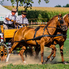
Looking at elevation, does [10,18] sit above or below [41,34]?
above

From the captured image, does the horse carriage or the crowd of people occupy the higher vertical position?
the crowd of people

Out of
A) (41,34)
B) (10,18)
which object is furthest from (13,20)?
(41,34)

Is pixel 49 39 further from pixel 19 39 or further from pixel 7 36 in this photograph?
pixel 7 36

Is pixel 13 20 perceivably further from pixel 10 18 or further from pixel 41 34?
pixel 41 34

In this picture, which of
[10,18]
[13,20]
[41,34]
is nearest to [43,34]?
[41,34]

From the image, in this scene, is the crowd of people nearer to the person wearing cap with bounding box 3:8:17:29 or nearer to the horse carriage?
the person wearing cap with bounding box 3:8:17:29

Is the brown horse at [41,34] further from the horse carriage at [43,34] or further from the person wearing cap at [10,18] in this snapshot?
the person wearing cap at [10,18]

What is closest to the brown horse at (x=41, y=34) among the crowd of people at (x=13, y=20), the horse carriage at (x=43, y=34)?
the horse carriage at (x=43, y=34)

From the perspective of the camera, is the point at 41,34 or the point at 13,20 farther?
the point at 13,20

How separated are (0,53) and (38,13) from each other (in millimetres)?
32340

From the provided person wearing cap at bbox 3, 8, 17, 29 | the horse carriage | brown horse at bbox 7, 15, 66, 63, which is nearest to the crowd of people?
person wearing cap at bbox 3, 8, 17, 29

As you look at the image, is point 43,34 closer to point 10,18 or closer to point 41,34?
point 41,34

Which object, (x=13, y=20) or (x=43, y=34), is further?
(x=13, y=20)

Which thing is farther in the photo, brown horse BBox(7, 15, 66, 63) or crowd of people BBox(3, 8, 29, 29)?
crowd of people BBox(3, 8, 29, 29)
